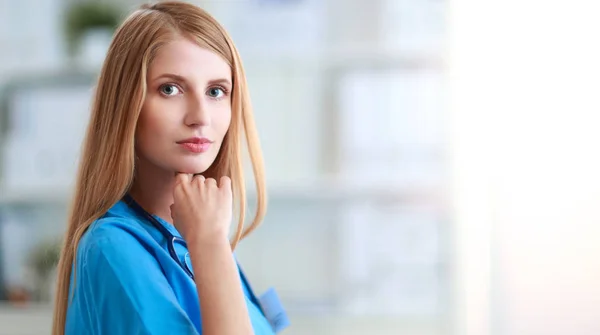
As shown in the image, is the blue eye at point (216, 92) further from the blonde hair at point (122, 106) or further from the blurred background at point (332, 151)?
the blurred background at point (332, 151)

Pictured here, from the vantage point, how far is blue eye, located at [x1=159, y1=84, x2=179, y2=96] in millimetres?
924

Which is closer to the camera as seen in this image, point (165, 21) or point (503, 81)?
point (165, 21)

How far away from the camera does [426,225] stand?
2244mm

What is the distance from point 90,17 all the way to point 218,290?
5.86 ft

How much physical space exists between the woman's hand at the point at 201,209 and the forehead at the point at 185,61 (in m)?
0.12

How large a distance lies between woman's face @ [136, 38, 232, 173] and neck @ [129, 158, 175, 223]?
0.02 meters

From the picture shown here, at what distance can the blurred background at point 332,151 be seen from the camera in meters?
2.11

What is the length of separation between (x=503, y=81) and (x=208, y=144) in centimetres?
83

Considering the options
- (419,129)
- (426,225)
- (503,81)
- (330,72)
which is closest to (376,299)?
(426,225)

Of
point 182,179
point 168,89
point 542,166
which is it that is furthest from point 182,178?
point 542,166

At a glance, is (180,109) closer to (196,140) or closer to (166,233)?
(196,140)

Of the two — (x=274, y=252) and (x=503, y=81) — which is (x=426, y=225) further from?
(x=503, y=81)

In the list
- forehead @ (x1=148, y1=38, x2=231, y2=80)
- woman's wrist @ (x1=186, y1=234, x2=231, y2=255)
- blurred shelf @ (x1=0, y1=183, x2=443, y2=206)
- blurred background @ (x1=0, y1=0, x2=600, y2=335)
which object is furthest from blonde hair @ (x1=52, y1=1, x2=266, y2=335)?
blurred shelf @ (x1=0, y1=183, x2=443, y2=206)

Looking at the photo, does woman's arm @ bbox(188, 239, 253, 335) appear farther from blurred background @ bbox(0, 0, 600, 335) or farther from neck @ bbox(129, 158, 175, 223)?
blurred background @ bbox(0, 0, 600, 335)
